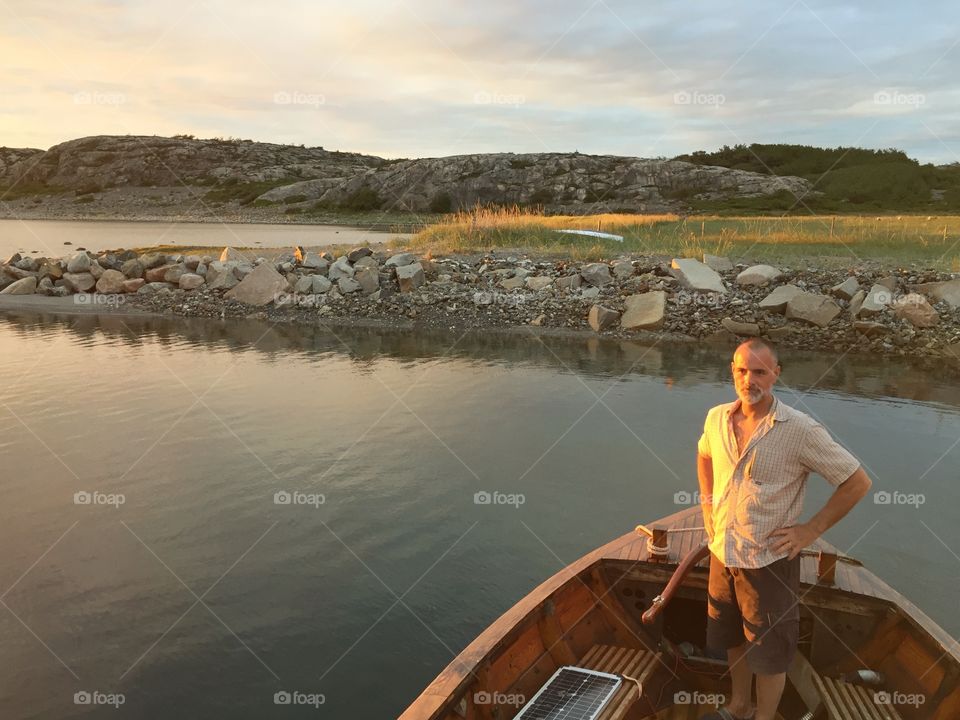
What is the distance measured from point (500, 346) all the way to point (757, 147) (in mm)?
74856

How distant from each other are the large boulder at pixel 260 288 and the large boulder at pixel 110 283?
4873mm

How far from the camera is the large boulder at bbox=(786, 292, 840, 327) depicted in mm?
20438

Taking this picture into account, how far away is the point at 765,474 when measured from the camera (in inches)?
166

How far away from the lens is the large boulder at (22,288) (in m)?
27.5

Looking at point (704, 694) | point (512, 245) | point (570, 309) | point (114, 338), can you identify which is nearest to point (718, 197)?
point (512, 245)

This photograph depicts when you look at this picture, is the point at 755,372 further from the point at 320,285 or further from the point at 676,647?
the point at 320,285

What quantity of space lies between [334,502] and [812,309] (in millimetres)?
15618

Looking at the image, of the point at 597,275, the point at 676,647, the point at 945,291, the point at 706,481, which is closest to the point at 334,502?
the point at 676,647

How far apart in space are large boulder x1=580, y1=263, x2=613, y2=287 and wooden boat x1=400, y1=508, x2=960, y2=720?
1797 cm

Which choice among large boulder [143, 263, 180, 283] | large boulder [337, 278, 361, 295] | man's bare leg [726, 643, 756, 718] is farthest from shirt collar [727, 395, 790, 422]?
large boulder [143, 263, 180, 283]

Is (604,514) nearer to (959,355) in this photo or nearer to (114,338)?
(959,355)

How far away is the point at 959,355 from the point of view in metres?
18.6

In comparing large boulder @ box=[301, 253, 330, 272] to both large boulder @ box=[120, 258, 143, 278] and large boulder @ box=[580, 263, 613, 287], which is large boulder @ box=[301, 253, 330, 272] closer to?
large boulder @ box=[120, 258, 143, 278]

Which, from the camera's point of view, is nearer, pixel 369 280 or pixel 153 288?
pixel 369 280
